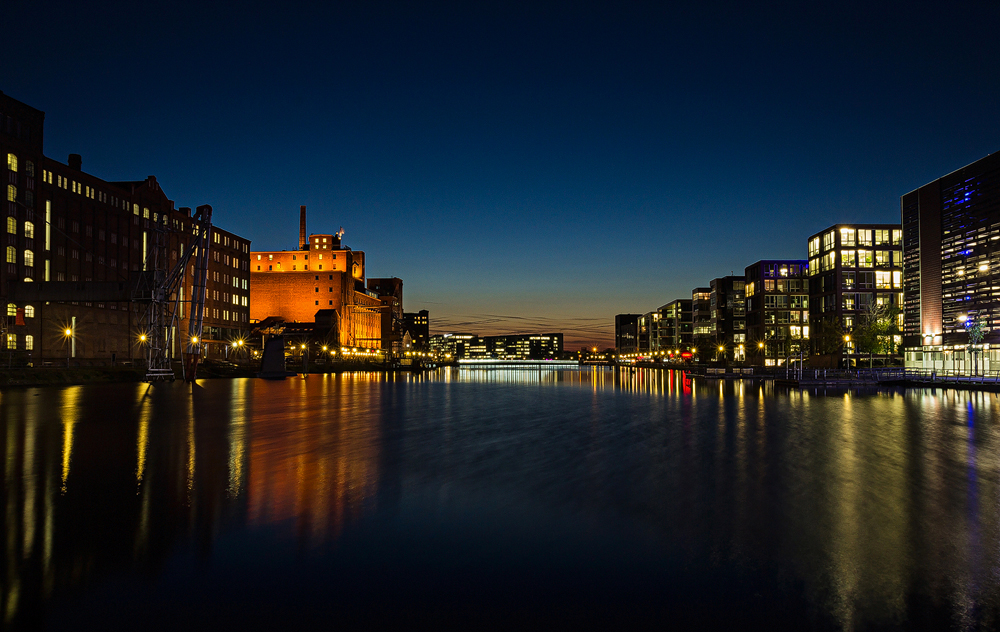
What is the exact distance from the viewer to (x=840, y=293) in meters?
100

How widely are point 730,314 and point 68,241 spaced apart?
430 feet

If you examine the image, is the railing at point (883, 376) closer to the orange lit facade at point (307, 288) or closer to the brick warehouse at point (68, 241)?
the brick warehouse at point (68, 241)

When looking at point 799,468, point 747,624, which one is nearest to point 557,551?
point 747,624

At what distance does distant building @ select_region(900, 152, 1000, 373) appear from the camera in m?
61.3

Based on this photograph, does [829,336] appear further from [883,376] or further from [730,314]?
[730,314]

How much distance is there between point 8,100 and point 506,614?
300ft

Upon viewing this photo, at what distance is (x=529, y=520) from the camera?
9625mm

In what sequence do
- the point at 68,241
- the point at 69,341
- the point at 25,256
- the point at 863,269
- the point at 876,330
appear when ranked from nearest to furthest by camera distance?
the point at 25,256, the point at 69,341, the point at 68,241, the point at 876,330, the point at 863,269

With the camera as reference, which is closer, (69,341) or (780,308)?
(69,341)

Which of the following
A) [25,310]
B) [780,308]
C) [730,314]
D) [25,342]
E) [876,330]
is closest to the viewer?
[25,342]

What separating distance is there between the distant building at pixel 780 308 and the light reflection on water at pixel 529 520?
10158 centimetres

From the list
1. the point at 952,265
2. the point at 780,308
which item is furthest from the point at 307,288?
the point at 952,265

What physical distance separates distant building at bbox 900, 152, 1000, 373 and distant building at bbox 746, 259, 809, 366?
129ft

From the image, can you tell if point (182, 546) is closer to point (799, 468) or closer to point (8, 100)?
point (799, 468)
